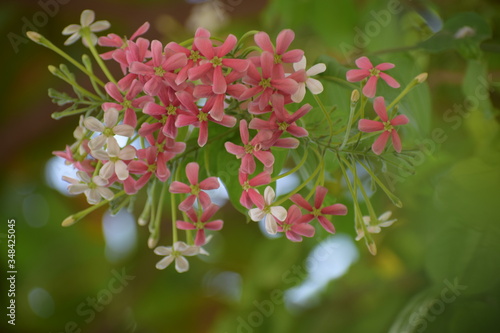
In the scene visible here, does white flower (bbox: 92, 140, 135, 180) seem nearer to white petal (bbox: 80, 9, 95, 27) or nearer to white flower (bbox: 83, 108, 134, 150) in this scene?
white flower (bbox: 83, 108, 134, 150)

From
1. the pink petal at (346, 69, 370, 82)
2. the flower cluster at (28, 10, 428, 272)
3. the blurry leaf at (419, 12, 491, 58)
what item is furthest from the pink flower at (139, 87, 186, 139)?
the blurry leaf at (419, 12, 491, 58)

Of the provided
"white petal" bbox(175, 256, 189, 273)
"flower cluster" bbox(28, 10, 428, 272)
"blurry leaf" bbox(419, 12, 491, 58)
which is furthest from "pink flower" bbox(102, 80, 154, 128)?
"blurry leaf" bbox(419, 12, 491, 58)

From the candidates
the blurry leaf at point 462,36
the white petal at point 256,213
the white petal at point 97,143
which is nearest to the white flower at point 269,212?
the white petal at point 256,213

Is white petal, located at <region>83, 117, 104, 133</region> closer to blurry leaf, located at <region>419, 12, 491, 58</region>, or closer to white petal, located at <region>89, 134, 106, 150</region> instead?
white petal, located at <region>89, 134, 106, 150</region>

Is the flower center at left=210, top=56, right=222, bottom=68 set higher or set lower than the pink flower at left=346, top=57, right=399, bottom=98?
higher

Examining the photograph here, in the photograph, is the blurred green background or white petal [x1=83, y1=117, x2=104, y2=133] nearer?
white petal [x1=83, y1=117, x2=104, y2=133]

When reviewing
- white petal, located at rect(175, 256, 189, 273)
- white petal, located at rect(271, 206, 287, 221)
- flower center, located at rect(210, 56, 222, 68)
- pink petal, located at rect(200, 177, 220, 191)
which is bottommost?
white petal, located at rect(175, 256, 189, 273)

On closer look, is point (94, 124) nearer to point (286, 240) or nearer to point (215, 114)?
point (215, 114)
